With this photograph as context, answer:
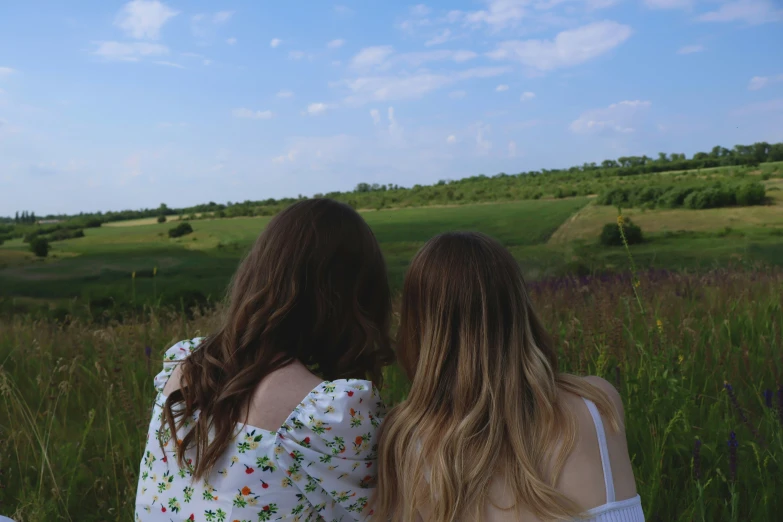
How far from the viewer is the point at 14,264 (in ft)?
27.4

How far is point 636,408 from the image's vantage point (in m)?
2.58

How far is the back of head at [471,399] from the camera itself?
1524 millimetres

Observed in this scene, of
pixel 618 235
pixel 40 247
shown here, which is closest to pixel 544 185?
pixel 618 235

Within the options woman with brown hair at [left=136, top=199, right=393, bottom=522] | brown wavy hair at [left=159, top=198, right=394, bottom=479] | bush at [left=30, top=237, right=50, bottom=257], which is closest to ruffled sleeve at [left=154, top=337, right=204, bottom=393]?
woman with brown hair at [left=136, top=199, right=393, bottom=522]

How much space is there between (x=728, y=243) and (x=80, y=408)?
7.35 metres

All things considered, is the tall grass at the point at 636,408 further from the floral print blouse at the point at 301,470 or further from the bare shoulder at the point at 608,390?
the floral print blouse at the point at 301,470

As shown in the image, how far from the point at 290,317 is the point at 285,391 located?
0.25 metres

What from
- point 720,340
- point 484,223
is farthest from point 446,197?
point 720,340

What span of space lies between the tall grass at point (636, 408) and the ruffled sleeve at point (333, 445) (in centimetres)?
92

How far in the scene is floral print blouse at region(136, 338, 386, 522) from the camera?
1.59 m

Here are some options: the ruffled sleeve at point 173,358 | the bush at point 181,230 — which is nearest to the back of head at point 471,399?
the ruffled sleeve at point 173,358

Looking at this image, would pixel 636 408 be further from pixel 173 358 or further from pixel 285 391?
pixel 173 358

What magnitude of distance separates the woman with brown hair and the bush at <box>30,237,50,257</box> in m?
7.78

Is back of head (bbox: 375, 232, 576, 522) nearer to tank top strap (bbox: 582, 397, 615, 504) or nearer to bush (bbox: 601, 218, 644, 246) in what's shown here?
tank top strap (bbox: 582, 397, 615, 504)
